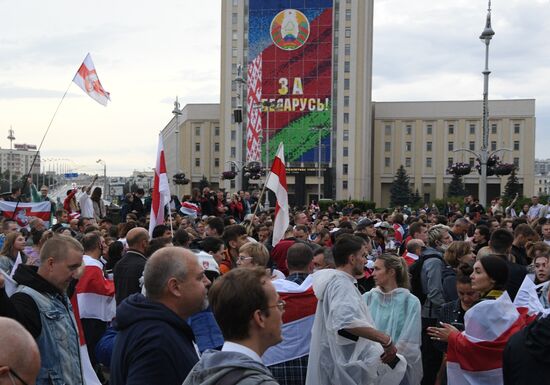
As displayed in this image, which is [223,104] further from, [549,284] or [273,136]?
[549,284]

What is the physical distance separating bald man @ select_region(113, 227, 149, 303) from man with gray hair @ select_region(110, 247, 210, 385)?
3.11 m

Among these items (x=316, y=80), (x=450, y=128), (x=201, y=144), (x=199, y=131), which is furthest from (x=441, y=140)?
(x=199, y=131)

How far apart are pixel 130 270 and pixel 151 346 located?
11.9 feet

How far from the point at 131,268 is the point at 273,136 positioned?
83177mm

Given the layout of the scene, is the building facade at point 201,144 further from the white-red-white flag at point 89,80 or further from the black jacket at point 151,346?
the black jacket at point 151,346

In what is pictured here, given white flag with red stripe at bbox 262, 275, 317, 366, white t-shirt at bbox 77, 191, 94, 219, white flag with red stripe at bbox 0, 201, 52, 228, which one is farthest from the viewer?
white t-shirt at bbox 77, 191, 94, 219

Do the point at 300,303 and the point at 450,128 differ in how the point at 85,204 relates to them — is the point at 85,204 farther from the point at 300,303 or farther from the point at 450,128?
the point at 450,128

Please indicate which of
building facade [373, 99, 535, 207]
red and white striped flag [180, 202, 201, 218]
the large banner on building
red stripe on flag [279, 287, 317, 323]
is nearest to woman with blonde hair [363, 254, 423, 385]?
red stripe on flag [279, 287, 317, 323]

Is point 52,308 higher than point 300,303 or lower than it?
higher

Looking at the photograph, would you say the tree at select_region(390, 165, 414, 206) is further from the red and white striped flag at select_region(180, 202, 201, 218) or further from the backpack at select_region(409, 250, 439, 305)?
the backpack at select_region(409, 250, 439, 305)

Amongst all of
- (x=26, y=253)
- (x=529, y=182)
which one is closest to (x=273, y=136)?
(x=529, y=182)

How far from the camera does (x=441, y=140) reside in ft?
324

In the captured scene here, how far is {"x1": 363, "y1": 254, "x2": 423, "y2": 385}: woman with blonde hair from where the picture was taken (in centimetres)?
594

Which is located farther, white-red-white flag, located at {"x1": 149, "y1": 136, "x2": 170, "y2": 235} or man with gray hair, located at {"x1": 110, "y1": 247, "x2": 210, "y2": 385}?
white-red-white flag, located at {"x1": 149, "y1": 136, "x2": 170, "y2": 235}
